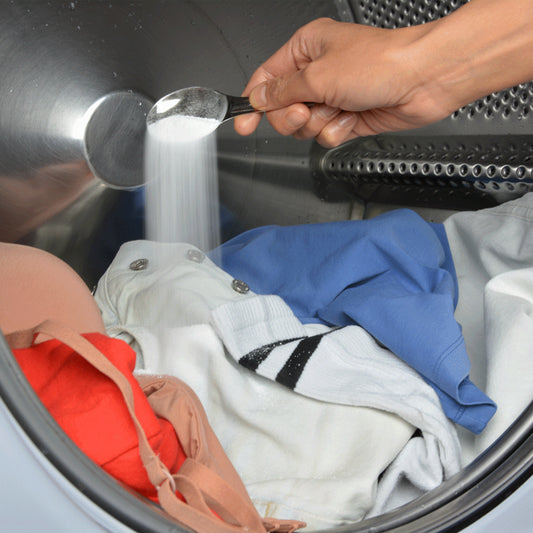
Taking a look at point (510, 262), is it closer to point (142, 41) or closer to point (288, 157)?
point (288, 157)

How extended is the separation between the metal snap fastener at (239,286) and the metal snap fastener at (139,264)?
0.35ft

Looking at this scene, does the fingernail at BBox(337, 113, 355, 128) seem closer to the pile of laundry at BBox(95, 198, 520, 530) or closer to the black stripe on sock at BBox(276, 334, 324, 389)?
the pile of laundry at BBox(95, 198, 520, 530)

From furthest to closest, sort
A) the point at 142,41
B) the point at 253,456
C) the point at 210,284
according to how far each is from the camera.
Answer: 1. the point at 142,41
2. the point at 210,284
3. the point at 253,456

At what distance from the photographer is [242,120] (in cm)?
72

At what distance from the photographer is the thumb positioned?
2.09 feet

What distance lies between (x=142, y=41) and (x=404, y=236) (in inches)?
15.6

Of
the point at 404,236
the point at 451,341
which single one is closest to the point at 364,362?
the point at 451,341

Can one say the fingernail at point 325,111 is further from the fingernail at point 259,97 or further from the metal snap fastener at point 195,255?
the metal snap fastener at point 195,255

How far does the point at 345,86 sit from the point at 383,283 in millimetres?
207

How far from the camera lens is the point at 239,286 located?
0.69 m

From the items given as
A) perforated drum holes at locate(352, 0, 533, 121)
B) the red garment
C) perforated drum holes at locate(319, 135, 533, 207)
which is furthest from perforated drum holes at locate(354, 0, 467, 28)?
the red garment

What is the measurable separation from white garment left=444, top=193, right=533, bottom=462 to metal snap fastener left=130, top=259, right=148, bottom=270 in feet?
1.17

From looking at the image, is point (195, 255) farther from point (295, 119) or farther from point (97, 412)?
point (97, 412)

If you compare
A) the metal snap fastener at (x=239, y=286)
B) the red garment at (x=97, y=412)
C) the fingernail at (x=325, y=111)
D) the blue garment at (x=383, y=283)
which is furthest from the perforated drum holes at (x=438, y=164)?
the red garment at (x=97, y=412)
